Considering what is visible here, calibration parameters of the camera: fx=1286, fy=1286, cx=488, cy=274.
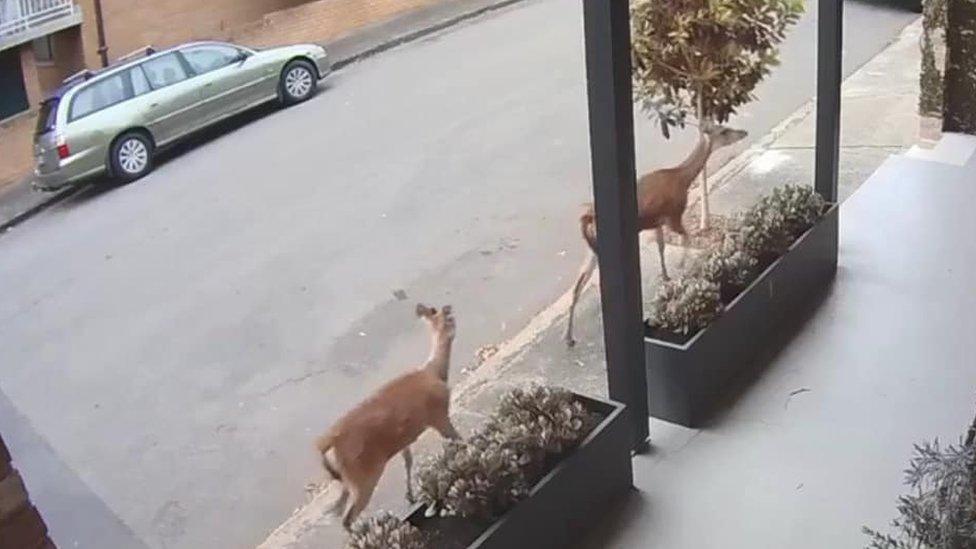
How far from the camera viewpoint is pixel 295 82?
3.23 m

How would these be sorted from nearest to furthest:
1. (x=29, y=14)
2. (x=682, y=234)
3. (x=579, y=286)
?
(x=29, y=14) < (x=579, y=286) < (x=682, y=234)

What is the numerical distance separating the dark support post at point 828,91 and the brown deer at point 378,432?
1.84 meters

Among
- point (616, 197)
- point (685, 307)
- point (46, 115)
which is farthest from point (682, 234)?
point (46, 115)

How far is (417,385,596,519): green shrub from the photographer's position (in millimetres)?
2771

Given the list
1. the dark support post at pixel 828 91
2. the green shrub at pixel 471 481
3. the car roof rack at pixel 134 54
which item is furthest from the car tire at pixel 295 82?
the dark support post at pixel 828 91

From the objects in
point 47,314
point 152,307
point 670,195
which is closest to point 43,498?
point 47,314

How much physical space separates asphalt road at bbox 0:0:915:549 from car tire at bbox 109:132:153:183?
4 cm

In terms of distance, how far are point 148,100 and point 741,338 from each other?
5.82ft

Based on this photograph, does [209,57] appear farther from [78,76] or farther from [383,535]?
[383,535]

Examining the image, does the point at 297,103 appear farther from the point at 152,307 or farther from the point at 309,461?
the point at 309,461

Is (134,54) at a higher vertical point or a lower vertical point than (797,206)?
higher

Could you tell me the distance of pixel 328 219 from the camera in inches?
142

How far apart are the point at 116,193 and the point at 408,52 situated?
2.99 ft

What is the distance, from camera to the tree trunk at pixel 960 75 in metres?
5.29
